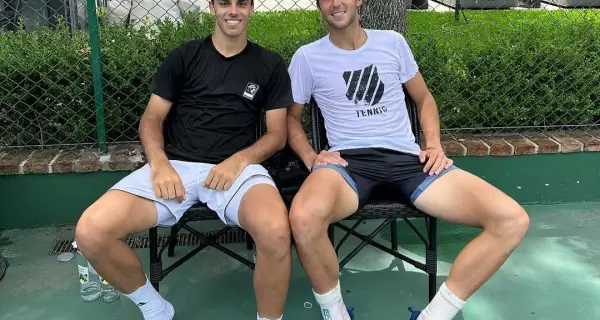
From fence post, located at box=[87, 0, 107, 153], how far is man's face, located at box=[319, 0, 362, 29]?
4.59 ft

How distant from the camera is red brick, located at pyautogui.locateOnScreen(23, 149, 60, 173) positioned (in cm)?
360

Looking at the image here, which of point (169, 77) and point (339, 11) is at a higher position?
point (339, 11)

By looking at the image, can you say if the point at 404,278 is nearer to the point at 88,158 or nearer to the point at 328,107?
the point at 328,107

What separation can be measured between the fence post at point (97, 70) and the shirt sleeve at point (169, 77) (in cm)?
86

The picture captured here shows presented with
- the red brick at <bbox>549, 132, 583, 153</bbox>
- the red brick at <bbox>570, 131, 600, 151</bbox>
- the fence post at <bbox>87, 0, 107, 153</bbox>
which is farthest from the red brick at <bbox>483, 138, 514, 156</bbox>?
the fence post at <bbox>87, 0, 107, 153</bbox>

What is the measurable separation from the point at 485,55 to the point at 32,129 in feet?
9.74

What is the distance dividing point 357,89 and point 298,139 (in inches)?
15.2

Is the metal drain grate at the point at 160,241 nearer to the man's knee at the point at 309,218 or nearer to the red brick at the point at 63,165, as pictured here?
the red brick at the point at 63,165

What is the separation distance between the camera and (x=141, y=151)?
12.4ft

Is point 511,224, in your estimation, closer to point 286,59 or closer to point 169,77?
point 169,77

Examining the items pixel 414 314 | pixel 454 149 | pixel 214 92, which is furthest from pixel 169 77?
pixel 454 149

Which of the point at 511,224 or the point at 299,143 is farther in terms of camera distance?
the point at 299,143

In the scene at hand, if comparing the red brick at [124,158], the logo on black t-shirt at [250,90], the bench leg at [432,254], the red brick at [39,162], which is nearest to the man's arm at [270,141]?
the logo on black t-shirt at [250,90]

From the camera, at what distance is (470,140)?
4.04 meters
